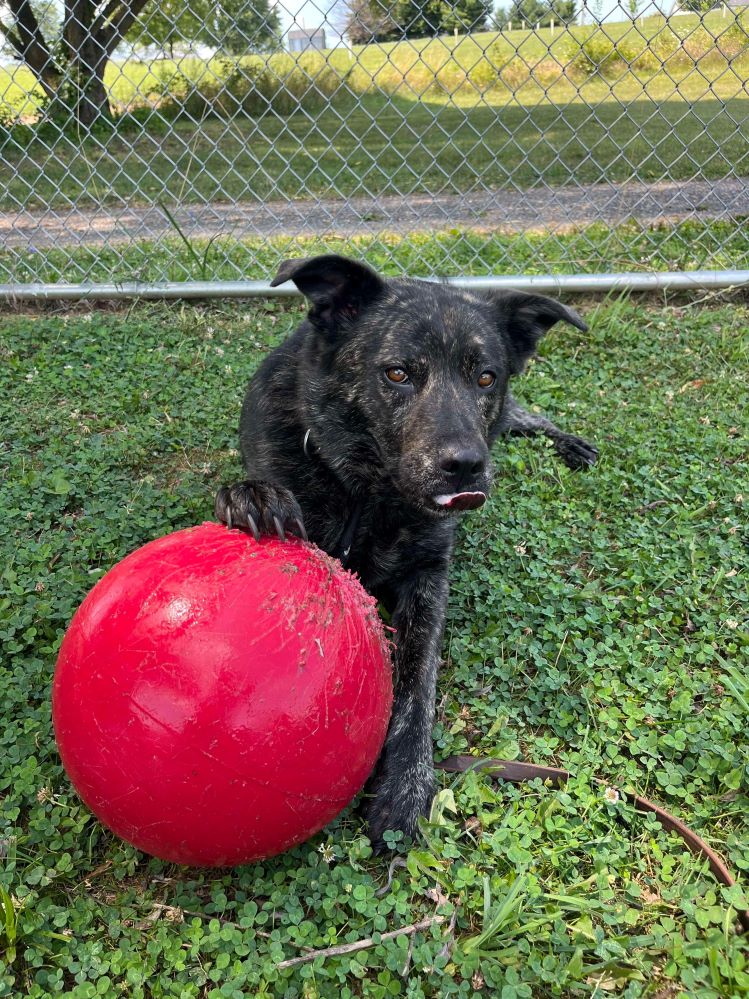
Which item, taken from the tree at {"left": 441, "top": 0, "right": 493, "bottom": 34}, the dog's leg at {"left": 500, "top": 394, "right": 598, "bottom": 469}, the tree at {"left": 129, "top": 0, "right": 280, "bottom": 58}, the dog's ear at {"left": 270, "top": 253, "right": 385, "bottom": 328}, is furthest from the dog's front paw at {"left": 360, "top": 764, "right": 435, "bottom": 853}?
the tree at {"left": 129, "top": 0, "right": 280, "bottom": 58}

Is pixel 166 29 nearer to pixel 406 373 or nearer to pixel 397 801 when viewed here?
pixel 406 373

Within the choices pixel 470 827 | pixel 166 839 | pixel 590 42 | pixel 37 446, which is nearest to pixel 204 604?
pixel 166 839

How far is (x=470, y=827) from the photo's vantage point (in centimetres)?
218

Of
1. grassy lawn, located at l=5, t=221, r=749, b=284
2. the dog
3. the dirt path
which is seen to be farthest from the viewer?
the dirt path

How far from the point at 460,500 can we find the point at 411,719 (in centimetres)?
69

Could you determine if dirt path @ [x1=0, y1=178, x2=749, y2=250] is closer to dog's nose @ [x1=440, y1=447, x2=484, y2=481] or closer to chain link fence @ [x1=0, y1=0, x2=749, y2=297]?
chain link fence @ [x1=0, y1=0, x2=749, y2=297]

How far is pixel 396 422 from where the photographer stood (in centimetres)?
273

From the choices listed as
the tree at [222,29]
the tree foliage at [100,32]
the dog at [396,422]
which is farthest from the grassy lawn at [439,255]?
the dog at [396,422]

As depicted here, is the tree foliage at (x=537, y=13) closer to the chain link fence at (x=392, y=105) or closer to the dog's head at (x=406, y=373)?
the chain link fence at (x=392, y=105)

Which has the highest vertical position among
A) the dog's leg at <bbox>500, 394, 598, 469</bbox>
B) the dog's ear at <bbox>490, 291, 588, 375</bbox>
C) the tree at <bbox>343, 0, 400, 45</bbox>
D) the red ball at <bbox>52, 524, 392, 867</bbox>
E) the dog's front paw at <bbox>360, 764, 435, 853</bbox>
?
the tree at <bbox>343, 0, 400, 45</bbox>

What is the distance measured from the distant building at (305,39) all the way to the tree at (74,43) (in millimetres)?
1779

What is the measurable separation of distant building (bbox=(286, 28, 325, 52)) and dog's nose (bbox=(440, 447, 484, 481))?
360 cm

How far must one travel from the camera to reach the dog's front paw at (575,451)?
394 centimetres

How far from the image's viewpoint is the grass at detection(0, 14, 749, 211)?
5.43 meters
